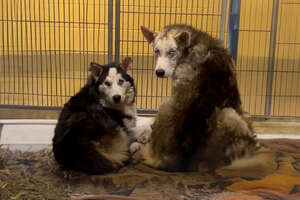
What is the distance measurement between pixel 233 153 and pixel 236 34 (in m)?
1.28

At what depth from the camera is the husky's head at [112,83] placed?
229 centimetres

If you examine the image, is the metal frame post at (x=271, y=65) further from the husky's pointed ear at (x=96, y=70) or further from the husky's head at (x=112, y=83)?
the husky's pointed ear at (x=96, y=70)

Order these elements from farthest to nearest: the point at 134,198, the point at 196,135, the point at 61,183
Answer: the point at 196,135, the point at 61,183, the point at 134,198

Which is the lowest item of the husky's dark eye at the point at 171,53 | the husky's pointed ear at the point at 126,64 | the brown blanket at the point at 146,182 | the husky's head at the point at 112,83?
the brown blanket at the point at 146,182

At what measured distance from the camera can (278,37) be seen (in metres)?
3.66

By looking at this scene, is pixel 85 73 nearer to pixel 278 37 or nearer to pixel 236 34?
pixel 236 34

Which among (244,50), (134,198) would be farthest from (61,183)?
(244,50)

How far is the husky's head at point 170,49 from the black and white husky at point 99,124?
0.32 m

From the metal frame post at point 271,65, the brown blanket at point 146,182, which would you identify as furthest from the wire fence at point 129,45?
the brown blanket at point 146,182

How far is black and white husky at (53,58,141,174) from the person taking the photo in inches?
80.4

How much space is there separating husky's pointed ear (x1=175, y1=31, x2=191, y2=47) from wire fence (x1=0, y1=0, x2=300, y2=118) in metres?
0.96

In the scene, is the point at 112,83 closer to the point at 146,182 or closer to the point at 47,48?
the point at 146,182

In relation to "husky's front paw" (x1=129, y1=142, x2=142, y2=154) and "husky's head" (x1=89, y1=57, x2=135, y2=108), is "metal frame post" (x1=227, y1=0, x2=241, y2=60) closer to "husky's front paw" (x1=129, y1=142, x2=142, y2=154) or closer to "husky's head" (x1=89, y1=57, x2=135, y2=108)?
"husky's head" (x1=89, y1=57, x2=135, y2=108)

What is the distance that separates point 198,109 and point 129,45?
1.56 metres
